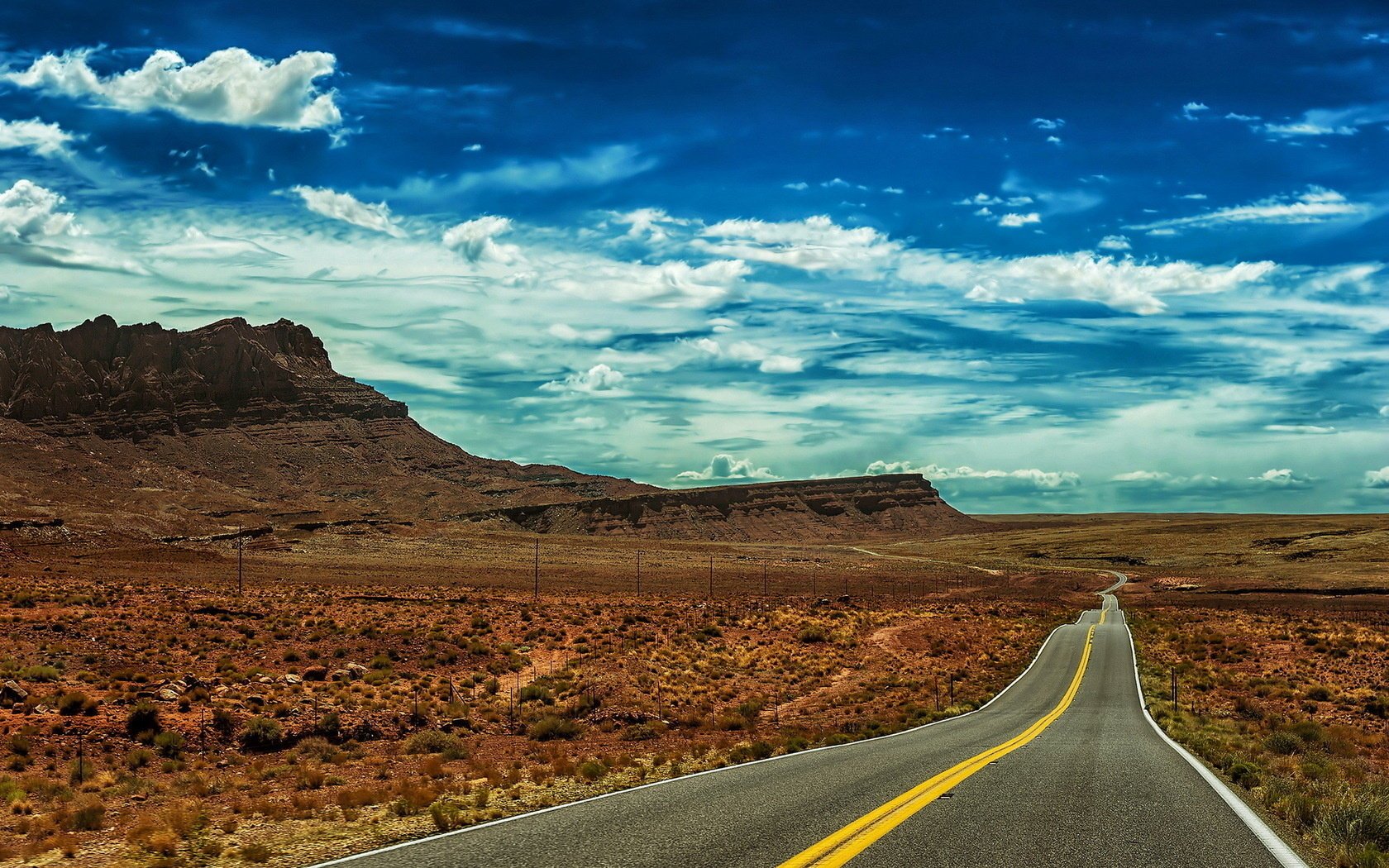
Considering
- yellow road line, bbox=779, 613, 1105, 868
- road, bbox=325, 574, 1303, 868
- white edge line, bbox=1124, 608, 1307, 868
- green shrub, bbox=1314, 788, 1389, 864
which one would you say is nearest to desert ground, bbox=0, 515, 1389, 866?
green shrub, bbox=1314, 788, 1389, 864

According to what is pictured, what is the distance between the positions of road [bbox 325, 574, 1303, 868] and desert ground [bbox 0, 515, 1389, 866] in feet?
4.00

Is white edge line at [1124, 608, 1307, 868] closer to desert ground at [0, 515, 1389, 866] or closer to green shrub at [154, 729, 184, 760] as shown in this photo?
desert ground at [0, 515, 1389, 866]

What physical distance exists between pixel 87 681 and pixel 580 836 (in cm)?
2718

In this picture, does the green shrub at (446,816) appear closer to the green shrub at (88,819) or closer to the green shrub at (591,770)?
the green shrub at (591,770)

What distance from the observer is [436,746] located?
81.2ft

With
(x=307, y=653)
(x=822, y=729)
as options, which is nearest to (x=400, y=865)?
(x=822, y=729)

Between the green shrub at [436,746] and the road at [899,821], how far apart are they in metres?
10.7

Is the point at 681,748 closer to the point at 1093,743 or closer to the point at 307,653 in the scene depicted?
the point at 1093,743

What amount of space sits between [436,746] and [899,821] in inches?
720

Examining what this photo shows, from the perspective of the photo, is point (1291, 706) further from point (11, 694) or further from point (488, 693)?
point (11, 694)

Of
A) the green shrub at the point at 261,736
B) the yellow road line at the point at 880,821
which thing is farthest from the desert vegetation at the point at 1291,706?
the green shrub at the point at 261,736

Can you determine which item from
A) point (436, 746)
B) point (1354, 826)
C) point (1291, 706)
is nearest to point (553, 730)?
point (436, 746)

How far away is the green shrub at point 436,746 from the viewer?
23406mm

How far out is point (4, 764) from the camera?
68.7 feet
